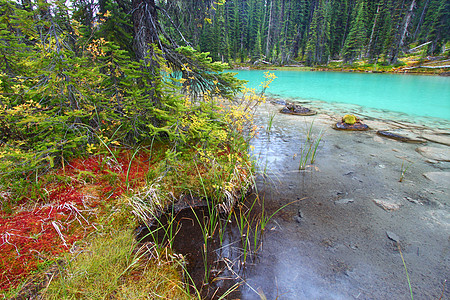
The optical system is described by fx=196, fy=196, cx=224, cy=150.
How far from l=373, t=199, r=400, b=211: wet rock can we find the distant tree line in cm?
2594

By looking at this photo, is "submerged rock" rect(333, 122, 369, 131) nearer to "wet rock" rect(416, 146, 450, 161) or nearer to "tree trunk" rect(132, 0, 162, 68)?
"wet rock" rect(416, 146, 450, 161)

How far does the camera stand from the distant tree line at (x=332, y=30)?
39.7 meters

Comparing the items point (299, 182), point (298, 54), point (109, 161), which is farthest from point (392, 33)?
point (109, 161)

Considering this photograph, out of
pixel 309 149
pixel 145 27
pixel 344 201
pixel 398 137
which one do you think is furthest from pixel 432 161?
pixel 145 27

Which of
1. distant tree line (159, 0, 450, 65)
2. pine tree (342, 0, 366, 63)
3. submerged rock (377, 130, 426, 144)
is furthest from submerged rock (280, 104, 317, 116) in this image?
pine tree (342, 0, 366, 63)

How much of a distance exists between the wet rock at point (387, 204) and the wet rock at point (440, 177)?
71.2 inches

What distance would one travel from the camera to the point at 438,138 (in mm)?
7875

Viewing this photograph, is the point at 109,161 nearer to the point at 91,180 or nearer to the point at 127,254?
the point at 91,180

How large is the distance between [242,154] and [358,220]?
8.51ft

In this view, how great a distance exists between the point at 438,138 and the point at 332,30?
62498mm

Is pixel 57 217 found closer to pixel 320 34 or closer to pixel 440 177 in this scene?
pixel 440 177

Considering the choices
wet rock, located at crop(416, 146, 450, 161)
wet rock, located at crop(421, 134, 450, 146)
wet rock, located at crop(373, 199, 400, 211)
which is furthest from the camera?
wet rock, located at crop(421, 134, 450, 146)

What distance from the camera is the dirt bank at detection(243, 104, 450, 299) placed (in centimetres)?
262

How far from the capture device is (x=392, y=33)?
130 feet
